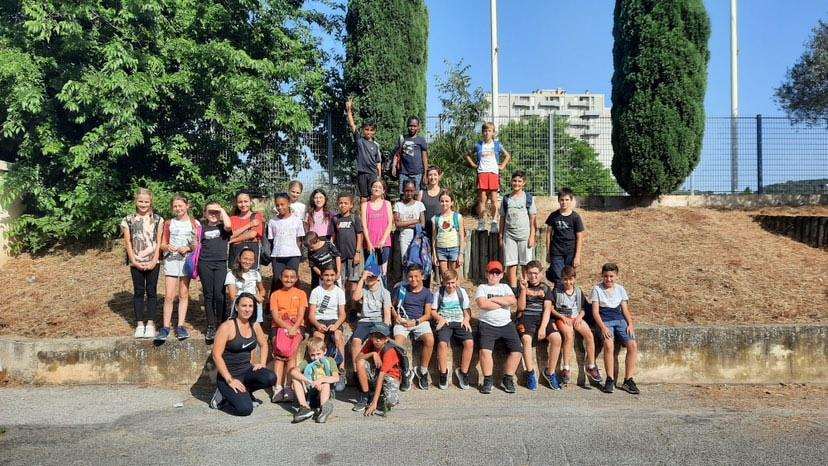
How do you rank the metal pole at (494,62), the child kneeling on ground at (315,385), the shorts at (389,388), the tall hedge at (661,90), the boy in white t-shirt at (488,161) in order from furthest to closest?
the metal pole at (494,62) → the tall hedge at (661,90) → the boy in white t-shirt at (488,161) → the shorts at (389,388) → the child kneeling on ground at (315,385)

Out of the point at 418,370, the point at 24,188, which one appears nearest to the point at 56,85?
the point at 24,188

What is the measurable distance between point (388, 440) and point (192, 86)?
25.1 ft

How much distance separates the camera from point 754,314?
799 centimetres

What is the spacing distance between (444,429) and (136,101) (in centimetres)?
708

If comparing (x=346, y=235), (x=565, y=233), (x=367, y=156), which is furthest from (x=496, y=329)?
(x=367, y=156)

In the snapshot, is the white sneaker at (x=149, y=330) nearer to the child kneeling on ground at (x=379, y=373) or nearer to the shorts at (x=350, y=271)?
the shorts at (x=350, y=271)

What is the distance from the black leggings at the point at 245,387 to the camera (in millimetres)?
6239

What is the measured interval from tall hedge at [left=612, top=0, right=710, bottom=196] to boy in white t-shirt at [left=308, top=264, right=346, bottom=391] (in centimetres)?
735

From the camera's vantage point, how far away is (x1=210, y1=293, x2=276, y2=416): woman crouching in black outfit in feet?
20.9

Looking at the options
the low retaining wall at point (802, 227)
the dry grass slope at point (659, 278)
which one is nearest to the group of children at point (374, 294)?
the dry grass slope at point (659, 278)

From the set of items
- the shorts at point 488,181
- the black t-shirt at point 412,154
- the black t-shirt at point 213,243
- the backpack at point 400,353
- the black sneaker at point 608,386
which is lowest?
the black sneaker at point 608,386

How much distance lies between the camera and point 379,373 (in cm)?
642

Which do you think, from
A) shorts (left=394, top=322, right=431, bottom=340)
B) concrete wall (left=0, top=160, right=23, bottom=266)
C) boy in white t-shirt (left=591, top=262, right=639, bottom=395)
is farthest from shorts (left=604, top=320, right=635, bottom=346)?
concrete wall (left=0, top=160, right=23, bottom=266)

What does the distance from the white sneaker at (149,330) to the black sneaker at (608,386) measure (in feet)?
16.8
